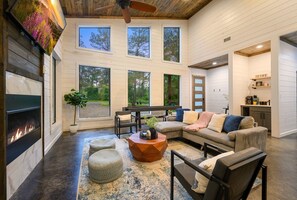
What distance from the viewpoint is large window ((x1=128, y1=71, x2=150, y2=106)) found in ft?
21.1

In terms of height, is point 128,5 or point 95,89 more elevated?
point 128,5

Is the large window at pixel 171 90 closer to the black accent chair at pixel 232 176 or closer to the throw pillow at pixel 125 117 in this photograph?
the throw pillow at pixel 125 117

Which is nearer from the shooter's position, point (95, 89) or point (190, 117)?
point (190, 117)

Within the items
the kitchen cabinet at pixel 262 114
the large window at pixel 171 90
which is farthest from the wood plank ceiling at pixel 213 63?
the kitchen cabinet at pixel 262 114

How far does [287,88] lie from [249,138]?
3250mm

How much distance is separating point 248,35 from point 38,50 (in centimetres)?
602

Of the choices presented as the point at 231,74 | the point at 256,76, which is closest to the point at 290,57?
the point at 256,76

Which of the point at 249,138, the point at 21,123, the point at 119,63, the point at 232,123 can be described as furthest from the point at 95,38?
the point at 249,138

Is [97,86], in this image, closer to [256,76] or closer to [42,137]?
[42,137]

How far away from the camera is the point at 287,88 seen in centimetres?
453

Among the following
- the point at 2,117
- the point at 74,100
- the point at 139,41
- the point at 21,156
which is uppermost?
the point at 139,41

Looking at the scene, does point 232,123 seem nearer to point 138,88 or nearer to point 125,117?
point 125,117

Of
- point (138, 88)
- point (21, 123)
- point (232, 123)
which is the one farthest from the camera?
point (138, 88)

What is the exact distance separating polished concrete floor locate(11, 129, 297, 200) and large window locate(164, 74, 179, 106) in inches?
173
